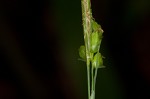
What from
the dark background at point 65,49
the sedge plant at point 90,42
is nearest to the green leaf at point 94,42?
the sedge plant at point 90,42

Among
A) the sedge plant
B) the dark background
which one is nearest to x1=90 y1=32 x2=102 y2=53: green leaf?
the sedge plant

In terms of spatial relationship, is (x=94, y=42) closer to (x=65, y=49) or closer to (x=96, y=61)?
(x=96, y=61)

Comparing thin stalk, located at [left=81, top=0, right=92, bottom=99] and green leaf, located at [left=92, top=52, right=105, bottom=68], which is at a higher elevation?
thin stalk, located at [left=81, top=0, right=92, bottom=99]

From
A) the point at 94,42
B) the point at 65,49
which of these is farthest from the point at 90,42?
the point at 65,49

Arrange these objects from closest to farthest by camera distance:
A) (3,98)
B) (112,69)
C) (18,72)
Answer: (112,69)
(18,72)
(3,98)

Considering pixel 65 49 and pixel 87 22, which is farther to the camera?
pixel 65 49

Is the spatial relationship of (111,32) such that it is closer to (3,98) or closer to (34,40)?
(34,40)

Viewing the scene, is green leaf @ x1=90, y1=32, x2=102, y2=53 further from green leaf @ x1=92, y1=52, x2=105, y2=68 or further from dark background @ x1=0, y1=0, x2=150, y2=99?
dark background @ x1=0, y1=0, x2=150, y2=99

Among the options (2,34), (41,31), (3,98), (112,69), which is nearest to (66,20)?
(112,69)

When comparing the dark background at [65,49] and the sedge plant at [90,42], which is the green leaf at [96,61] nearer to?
the sedge plant at [90,42]
